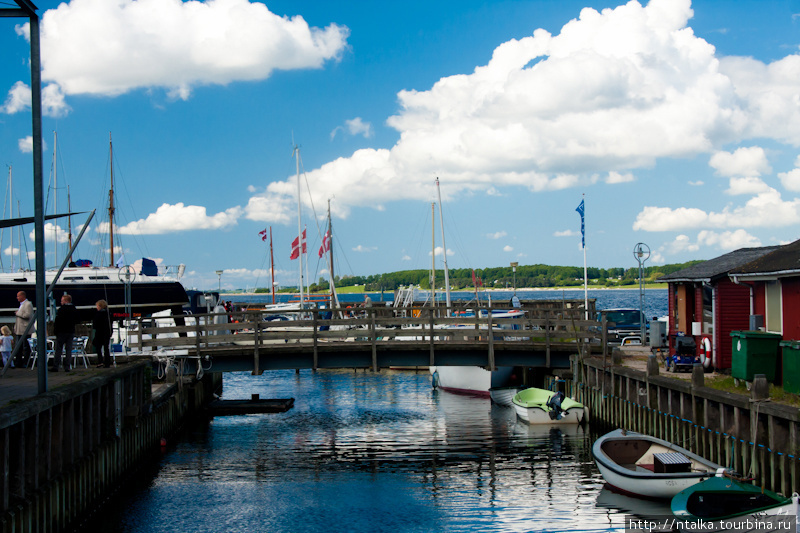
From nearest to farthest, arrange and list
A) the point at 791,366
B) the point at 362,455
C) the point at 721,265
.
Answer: the point at 791,366 < the point at 362,455 < the point at 721,265

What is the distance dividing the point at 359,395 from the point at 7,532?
1031 inches

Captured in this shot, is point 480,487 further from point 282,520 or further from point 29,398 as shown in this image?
point 29,398

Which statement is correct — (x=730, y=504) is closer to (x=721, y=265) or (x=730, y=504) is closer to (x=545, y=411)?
(x=545, y=411)

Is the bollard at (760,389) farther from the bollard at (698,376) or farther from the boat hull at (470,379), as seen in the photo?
the boat hull at (470,379)

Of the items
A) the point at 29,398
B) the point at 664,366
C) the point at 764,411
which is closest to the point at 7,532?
the point at 29,398

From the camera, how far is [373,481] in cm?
1911

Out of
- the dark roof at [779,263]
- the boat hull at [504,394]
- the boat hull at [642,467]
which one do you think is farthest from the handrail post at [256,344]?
the dark roof at [779,263]

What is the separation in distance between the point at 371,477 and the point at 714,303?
12.2 metres

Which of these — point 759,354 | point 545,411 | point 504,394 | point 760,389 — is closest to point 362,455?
point 545,411

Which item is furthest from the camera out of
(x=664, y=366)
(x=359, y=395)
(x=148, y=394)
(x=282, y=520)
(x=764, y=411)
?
(x=359, y=395)

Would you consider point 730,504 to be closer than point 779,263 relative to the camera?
Yes

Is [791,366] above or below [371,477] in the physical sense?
above

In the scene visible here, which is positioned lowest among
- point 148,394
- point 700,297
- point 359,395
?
point 359,395

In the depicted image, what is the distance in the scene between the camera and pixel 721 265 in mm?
→ 25500
